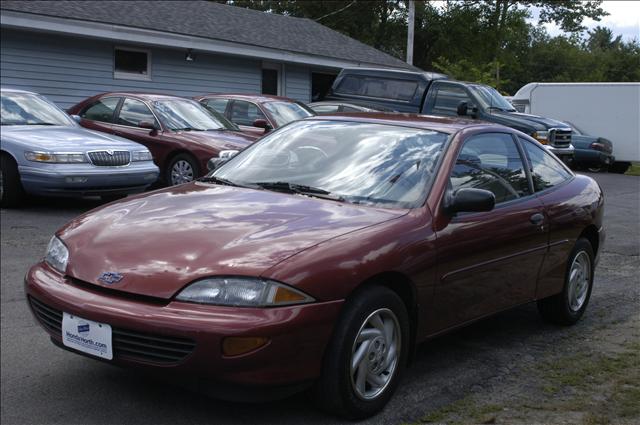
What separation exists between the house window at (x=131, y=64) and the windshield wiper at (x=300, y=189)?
13362mm

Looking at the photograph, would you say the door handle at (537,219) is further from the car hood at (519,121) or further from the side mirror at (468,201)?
the car hood at (519,121)

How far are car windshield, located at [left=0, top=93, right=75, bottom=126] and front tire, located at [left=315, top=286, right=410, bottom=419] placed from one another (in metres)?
7.49

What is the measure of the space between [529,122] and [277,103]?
216 inches

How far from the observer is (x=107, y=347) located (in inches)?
135

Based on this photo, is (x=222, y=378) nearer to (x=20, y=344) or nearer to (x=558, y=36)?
(x=20, y=344)

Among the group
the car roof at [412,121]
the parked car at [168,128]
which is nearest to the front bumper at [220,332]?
the car roof at [412,121]

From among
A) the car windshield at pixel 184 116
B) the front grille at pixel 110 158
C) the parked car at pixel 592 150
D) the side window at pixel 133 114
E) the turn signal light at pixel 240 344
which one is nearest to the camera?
the turn signal light at pixel 240 344

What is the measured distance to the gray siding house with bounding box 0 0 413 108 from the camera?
49.7 feet

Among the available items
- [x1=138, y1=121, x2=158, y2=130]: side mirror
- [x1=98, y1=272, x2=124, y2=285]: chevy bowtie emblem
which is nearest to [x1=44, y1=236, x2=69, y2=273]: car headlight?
[x1=98, y1=272, x2=124, y2=285]: chevy bowtie emblem

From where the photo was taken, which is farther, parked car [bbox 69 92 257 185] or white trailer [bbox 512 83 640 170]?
white trailer [bbox 512 83 640 170]

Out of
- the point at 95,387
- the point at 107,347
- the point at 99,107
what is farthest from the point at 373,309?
the point at 99,107

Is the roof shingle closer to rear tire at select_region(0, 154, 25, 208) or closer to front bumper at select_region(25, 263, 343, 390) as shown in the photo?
rear tire at select_region(0, 154, 25, 208)

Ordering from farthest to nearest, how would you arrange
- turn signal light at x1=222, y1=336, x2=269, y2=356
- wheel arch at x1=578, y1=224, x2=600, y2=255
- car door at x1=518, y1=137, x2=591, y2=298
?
wheel arch at x1=578, y1=224, x2=600, y2=255 → car door at x1=518, y1=137, x2=591, y2=298 → turn signal light at x1=222, y1=336, x2=269, y2=356

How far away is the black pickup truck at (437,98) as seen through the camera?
615 inches
